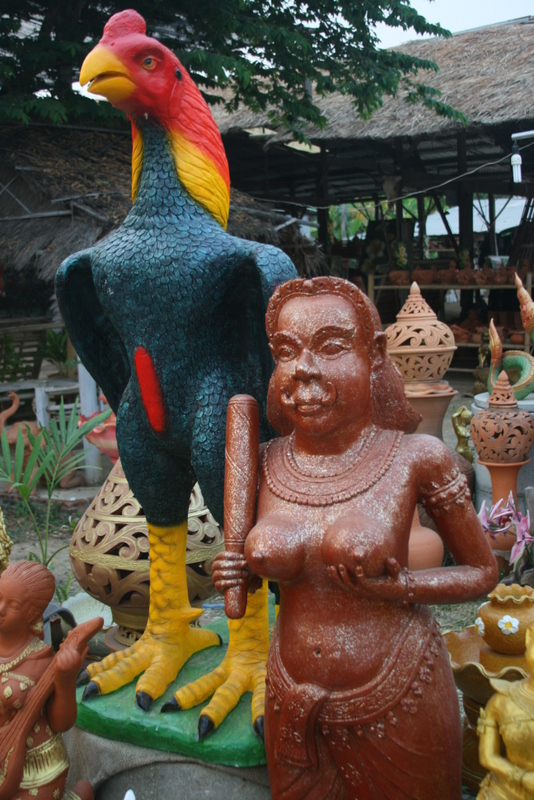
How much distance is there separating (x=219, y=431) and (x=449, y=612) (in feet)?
8.01

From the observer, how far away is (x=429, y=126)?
8508 millimetres

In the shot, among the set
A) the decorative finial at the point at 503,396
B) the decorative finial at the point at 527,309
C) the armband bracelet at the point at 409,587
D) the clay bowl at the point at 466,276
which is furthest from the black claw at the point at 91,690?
the clay bowl at the point at 466,276

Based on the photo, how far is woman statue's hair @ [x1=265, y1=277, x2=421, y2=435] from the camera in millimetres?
1427

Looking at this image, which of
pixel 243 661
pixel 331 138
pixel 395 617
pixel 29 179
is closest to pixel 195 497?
pixel 243 661

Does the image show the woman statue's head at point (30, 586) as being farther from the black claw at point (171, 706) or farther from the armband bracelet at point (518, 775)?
the armband bracelet at point (518, 775)

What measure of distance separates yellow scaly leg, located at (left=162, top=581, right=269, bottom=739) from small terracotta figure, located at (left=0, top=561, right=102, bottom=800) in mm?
295

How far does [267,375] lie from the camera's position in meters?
1.81

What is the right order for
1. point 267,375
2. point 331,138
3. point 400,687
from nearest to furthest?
point 400,687 → point 267,375 → point 331,138

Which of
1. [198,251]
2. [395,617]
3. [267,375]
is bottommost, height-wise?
[395,617]

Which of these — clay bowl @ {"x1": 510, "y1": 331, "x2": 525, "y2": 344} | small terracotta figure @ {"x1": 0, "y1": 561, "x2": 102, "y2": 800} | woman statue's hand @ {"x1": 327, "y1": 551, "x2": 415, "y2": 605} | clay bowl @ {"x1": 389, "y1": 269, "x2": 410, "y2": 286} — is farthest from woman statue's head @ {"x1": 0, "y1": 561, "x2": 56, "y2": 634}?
clay bowl @ {"x1": 389, "y1": 269, "x2": 410, "y2": 286}

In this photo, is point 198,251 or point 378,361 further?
point 198,251

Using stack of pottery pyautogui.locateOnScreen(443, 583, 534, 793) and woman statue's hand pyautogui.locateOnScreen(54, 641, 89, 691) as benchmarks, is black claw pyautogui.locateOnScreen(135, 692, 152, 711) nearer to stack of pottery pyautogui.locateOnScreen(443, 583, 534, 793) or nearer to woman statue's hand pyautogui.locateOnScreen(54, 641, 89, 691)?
woman statue's hand pyautogui.locateOnScreen(54, 641, 89, 691)

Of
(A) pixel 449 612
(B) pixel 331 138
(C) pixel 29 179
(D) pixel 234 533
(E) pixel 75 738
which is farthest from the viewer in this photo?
(B) pixel 331 138

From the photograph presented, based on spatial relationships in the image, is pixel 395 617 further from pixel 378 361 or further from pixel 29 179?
pixel 29 179
